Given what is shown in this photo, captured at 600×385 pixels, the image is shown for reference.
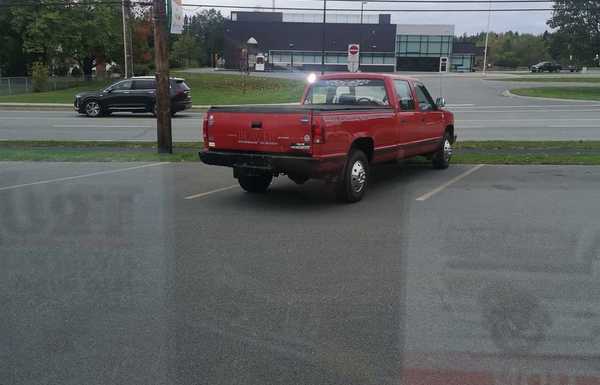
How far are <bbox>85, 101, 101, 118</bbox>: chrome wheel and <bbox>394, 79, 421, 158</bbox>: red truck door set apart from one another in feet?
65.1

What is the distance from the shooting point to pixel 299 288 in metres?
5.30

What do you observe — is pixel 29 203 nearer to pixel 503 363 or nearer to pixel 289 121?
pixel 289 121

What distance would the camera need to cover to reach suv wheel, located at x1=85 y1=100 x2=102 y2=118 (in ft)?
89.5

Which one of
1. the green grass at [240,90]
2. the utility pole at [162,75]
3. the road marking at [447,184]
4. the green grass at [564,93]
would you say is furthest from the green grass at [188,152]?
the green grass at [564,93]

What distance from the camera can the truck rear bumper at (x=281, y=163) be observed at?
8258 mm

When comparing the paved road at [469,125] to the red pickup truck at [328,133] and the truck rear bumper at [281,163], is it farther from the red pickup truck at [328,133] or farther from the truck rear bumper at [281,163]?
the truck rear bumper at [281,163]

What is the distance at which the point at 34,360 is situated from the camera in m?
3.95

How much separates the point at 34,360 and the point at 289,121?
5056 mm

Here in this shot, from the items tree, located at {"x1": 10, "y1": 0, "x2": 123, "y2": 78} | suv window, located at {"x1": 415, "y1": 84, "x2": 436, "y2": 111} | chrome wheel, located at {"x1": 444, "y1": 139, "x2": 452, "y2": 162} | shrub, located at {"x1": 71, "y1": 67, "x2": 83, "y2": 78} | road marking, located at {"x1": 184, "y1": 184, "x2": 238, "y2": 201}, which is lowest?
road marking, located at {"x1": 184, "y1": 184, "x2": 238, "y2": 201}

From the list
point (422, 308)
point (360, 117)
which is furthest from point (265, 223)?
point (422, 308)

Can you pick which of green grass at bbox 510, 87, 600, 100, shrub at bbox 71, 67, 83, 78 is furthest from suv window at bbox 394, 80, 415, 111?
shrub at bbox 71, 67, 83, 78

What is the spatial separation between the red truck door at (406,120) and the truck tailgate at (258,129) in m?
2.34

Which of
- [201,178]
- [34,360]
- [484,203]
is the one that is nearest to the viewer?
[34,360]

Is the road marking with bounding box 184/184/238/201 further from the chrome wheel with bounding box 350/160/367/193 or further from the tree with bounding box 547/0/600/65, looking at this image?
the tree with bounding box 547/0/600/65
